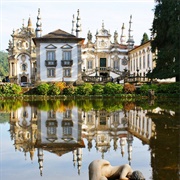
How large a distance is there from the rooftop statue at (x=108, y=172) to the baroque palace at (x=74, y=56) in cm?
3420

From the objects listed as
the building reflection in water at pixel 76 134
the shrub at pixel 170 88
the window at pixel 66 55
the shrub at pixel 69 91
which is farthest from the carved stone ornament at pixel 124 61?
the building reflection in water at pixel 76 134

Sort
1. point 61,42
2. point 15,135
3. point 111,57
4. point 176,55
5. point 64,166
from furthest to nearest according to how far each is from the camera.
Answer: point 111,57, point 61,42, point 176,55, point 15,135, point 64,166

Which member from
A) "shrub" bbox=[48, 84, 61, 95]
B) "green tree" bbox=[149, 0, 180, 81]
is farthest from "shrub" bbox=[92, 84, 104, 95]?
"green tree" bbox=[149, 0, 180, 81]

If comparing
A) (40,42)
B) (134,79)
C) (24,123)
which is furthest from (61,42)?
(24,123)

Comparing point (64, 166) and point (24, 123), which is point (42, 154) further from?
point (24, 123)

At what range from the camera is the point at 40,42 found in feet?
129

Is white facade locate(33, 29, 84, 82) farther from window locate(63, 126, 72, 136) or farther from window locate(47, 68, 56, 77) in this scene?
window locate(63, 126, 72, 136)

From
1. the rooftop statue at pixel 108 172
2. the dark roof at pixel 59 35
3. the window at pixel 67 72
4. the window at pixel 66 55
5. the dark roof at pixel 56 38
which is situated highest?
the dark roof at pixel 59 35

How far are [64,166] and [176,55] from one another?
25533mm

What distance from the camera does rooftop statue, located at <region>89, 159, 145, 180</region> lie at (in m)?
5.14

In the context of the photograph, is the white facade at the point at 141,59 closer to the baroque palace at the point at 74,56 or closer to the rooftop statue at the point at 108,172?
the baroque palace at the point at 74,56

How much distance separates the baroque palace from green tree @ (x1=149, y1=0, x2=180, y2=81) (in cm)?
898

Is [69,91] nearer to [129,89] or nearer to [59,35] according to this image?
[129,89]

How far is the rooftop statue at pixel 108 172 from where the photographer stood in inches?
202
